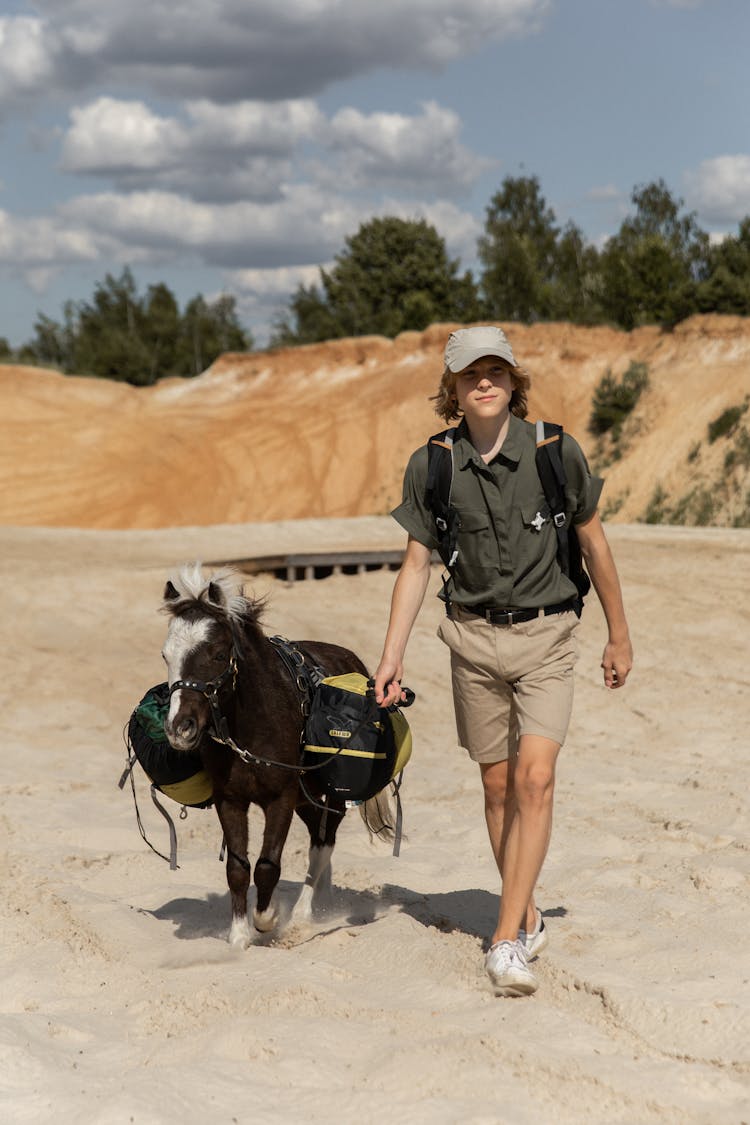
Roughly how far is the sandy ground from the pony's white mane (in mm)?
1485

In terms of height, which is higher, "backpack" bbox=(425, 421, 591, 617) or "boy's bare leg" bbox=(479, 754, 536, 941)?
"backpack" bbox=(425, 421, 591, 617)

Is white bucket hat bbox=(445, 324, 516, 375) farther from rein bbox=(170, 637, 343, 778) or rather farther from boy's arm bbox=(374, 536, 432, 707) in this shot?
rein bbox=(170, 637, 343, 778)

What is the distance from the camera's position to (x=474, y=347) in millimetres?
4523

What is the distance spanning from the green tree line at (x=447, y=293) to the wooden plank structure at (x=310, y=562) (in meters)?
23.1

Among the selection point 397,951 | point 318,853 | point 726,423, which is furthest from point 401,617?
point 726,423

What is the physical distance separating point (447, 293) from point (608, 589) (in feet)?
202

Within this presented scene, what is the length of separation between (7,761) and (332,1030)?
18.4ft

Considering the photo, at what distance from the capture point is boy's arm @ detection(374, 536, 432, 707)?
4.61 metres

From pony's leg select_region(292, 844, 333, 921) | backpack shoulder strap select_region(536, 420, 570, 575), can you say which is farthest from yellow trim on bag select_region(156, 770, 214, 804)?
backpack shoulder strap select_region(536, 420, 570, 575)

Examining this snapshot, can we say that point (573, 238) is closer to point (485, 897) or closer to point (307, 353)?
point (307, 353)

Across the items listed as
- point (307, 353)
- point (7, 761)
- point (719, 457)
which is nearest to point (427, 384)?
point (307, 353)

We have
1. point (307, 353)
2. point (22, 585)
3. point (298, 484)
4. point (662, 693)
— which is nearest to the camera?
point (662, 693)

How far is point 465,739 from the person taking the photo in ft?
16.0

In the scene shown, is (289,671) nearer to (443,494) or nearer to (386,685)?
(386,685)
